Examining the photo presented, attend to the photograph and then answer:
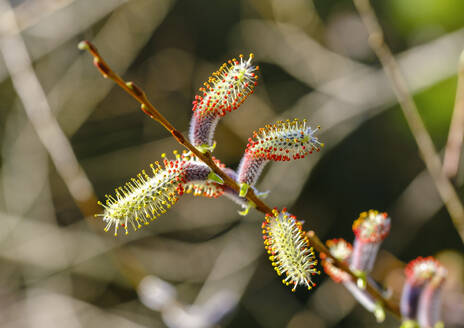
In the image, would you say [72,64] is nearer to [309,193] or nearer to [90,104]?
[90,104]

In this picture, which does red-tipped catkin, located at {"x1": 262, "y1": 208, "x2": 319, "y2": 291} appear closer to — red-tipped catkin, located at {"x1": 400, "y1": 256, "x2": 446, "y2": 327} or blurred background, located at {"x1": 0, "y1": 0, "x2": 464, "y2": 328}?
red-tipped catkin, located at {"x1": 400, "y1": 256, "x2": 446, "y2": 327}

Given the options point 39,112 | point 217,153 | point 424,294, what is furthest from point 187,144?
point 217,153

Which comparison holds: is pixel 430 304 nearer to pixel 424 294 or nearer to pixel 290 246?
pixel 424 294

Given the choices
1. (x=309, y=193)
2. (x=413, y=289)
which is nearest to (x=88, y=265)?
(x=309, y=193)

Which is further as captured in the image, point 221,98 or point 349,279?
point 349,279

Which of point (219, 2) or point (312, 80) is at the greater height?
point (219, 2)

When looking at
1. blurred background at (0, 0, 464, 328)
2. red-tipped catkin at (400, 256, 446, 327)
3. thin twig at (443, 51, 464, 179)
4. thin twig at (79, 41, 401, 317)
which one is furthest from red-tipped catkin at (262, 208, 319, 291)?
blurred background at (0, 0, 464, 328)

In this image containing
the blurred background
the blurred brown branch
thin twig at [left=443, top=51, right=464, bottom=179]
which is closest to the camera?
thin twig at [left=443, top=51, right=464, bottom=179]
